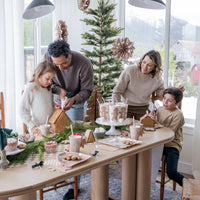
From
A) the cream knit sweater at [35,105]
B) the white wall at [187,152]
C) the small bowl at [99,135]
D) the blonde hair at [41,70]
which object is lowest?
the white wall at [187,152]

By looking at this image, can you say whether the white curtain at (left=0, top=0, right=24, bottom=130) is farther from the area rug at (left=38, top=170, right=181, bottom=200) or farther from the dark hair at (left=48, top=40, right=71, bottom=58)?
the dark hair at (left=48, top=40, right=71, bottom=58)

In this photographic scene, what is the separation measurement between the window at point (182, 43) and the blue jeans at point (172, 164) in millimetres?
1006

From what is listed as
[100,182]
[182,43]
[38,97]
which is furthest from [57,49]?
[182,43]

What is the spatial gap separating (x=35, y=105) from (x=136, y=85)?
1.07 meters

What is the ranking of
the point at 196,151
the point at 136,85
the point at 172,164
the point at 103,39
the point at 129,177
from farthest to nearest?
the point at 103,39, the point at 196,151, the point at 136,85, the point at 172,164, the point at 129,177

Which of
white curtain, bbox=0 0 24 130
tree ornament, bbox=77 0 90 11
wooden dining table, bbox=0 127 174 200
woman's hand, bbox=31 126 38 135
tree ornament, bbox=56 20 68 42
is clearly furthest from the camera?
tree ornament, bbox=77 0 90 11

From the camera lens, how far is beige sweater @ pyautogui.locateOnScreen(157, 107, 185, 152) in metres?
2.53

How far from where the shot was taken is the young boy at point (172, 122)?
249 cm

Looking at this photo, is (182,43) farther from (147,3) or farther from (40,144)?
(40,144)

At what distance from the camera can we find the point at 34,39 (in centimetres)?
406

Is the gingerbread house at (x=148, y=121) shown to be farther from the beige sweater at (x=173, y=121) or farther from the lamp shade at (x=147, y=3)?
the lamp shade at (x=147, y=3)

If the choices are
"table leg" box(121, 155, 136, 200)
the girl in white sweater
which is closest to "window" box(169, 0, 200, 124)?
"table leg" box(121, 155, 136, 200)

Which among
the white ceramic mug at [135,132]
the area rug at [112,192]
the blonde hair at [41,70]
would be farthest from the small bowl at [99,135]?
the area rug at [112,192]

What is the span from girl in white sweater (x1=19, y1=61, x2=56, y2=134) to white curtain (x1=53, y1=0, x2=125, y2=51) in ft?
Result: 6.53
